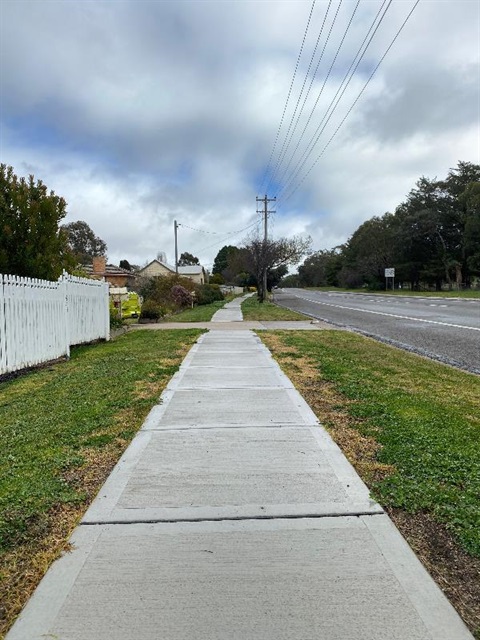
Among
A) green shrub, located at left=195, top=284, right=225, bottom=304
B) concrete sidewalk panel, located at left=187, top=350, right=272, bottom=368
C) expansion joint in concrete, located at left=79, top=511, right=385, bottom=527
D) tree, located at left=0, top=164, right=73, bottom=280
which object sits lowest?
expansion joint in concrete, located at left=79, top=511, right=385, bottom=527

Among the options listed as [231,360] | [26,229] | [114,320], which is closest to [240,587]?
[231,360]

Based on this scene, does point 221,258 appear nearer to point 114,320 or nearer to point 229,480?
point 114,320

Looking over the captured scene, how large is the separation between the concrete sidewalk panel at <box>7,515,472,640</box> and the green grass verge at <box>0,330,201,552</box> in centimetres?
54

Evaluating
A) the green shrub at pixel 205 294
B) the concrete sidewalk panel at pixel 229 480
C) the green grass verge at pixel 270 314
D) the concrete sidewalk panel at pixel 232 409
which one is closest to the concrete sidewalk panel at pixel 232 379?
the concrete sidewalk panel at pixel 232 409

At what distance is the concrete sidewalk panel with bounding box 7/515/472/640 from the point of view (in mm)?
2148

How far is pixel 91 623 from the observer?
2.19 metres

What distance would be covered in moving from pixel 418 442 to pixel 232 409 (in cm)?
208

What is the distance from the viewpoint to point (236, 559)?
8.68ft

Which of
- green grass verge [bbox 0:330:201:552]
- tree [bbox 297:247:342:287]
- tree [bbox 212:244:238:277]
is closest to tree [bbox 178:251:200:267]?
tree [bbox 212:244:238:277]

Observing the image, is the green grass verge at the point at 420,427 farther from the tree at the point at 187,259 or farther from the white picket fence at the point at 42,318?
the tree at the point at 187,259

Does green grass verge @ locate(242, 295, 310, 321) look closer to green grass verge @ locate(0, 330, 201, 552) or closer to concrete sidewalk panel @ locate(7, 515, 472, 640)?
green grass verge @ locate(0, 330, 201, 552)

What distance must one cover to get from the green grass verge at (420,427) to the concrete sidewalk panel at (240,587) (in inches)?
16.6

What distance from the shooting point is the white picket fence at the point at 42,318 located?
7.89m

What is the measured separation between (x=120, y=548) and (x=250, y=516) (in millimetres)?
808
